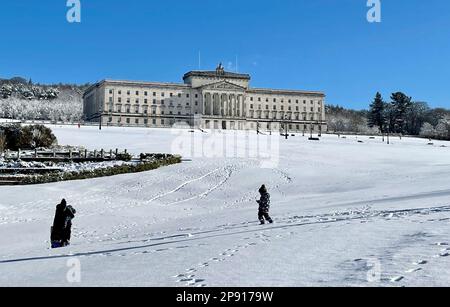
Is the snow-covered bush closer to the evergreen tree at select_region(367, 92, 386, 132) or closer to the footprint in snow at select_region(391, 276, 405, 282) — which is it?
the footprint in snow at select_region(391, 276, 405, 282)

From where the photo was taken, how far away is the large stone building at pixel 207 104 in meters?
158

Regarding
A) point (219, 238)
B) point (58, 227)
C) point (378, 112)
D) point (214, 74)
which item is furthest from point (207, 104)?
point (219, 238)

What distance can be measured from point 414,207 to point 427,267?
401 inches

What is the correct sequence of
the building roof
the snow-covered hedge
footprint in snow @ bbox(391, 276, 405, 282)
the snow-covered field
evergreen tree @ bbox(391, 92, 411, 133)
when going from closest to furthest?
footprint in snow @ bbox(391, 276, 405, 282) < the snow-covered field < the snow-covered hedge < evergreen tree @ bbox(391, 92, 411, 133) < the building roof

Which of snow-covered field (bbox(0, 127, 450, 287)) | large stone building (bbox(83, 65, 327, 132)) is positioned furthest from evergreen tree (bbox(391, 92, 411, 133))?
snow-covered field (bbox(0, 127, 450, 287))

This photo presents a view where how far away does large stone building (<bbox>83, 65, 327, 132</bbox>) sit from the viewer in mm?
157875

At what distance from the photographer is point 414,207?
717 inches

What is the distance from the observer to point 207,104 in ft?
531

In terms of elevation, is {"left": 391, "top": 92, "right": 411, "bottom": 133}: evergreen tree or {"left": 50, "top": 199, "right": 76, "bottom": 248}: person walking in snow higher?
{"left": 391, "top": 92, "right": 411, "bottom": 133}: evergreen tree

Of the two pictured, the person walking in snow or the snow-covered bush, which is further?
the snow-covered bush

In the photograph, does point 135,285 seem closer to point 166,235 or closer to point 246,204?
point 166,235

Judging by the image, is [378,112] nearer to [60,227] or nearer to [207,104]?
[207,104]

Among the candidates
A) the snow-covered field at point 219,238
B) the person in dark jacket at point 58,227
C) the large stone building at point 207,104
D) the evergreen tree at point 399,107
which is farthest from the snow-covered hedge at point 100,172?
the evergreen tree at point 399,107

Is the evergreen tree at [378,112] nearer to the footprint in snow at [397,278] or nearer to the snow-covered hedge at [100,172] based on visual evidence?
the snow-covered hedge at [100,172]
